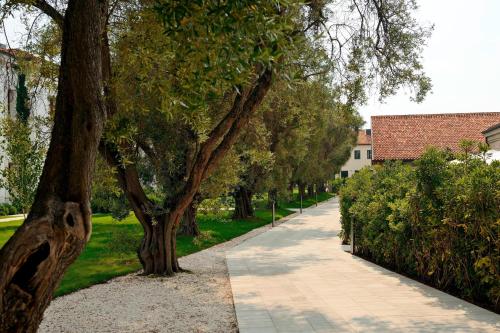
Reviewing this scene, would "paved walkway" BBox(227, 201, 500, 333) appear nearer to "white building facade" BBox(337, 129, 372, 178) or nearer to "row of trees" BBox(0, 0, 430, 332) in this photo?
"row of trees" BBox(0, 0, 430, 332)

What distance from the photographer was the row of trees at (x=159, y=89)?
4312 millimetres

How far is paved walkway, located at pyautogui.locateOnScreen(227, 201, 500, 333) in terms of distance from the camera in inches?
261

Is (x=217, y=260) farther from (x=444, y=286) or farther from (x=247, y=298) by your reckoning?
(x=444, y=286)

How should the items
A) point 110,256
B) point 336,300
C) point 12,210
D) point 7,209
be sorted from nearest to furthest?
1. point 336,300
2. point 110,256
3. point 7,209
4. point 12,210

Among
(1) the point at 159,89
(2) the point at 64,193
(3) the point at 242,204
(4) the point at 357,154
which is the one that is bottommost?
(3) the point at 242,204

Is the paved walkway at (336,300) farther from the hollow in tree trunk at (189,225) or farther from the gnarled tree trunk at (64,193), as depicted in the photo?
the hollow in tree trunk at (189,225)

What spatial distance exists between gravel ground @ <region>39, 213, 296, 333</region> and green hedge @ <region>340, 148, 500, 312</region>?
3.62 meters

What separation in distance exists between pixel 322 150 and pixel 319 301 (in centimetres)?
3859

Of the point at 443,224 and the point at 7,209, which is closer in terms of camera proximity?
the point at 443,224

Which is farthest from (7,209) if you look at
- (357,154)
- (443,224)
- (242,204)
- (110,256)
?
(357,154)

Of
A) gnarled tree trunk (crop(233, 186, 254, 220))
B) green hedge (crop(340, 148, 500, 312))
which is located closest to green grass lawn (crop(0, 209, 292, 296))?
green hedge (crop(340, 148, 500, 312))

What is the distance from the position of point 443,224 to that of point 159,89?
17.5 feet

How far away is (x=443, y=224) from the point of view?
8500 mm

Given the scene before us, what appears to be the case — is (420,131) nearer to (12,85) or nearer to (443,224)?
(443,224)
